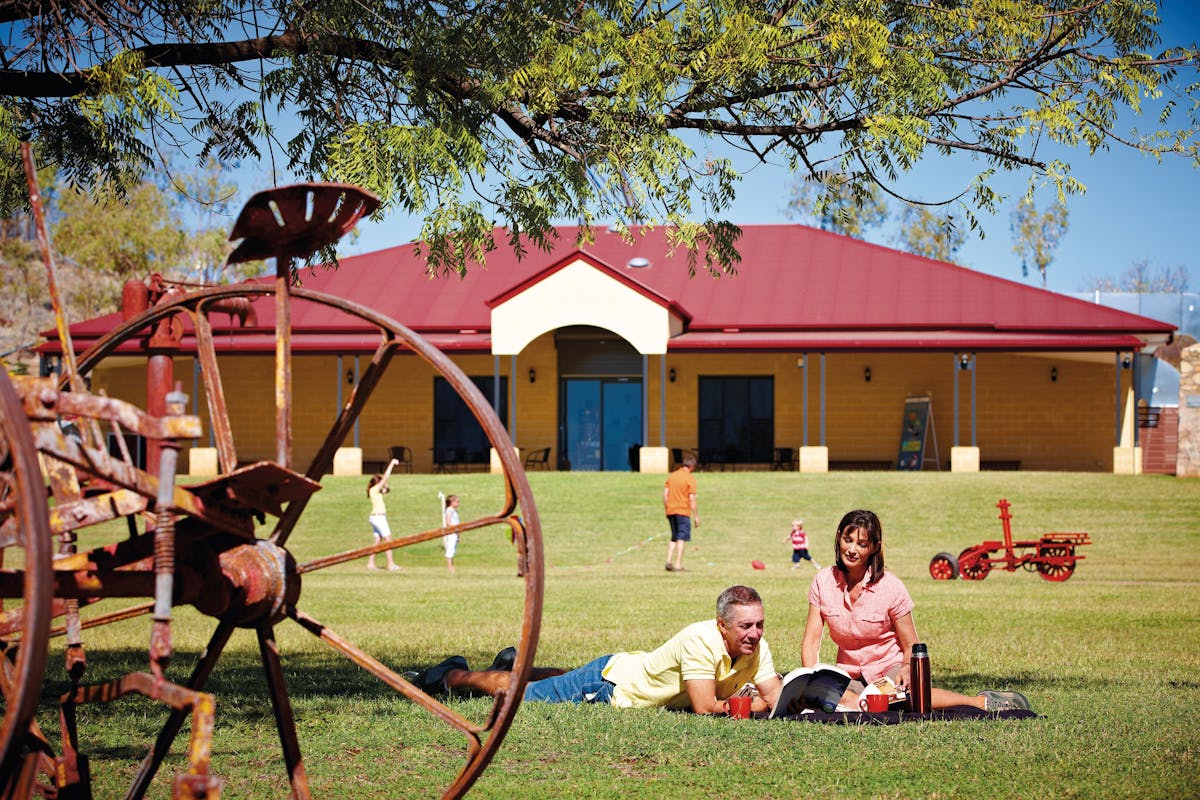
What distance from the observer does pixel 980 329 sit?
1275 inches

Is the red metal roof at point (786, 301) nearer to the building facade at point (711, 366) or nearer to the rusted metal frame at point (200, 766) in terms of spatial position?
the building facade at point (711, 366)

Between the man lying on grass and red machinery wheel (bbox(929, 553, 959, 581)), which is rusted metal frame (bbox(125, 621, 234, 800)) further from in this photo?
red machinery wheel (bbox(929, 553, 959, 581))

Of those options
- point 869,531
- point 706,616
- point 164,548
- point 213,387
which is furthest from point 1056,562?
point 164,548

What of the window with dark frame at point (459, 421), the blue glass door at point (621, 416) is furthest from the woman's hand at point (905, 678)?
the window with dark frame at point (459, 421)

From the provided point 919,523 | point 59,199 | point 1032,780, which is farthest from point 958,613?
point 59,199

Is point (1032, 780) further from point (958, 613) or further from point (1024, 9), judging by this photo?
point (958, 613)

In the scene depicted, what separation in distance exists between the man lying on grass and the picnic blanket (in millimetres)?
277

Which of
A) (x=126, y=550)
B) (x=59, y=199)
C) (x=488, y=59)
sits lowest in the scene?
(x=126, y=550)

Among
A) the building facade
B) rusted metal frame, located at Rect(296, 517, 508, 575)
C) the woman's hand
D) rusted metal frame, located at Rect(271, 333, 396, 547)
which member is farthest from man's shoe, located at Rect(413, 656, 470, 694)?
the building facade

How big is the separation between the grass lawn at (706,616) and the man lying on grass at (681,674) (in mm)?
183

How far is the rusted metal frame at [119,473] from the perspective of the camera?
12.0ft

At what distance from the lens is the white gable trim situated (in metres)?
31.9

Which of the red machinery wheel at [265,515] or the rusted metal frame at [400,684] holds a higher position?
the red machinery wheel at [265,515]

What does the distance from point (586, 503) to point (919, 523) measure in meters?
6.01
